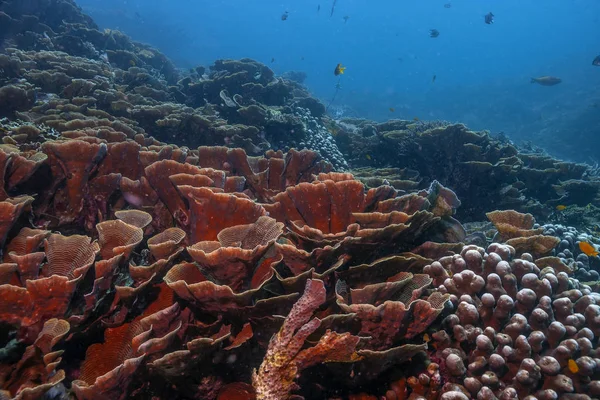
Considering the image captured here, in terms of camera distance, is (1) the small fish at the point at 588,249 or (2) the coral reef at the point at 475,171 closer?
(1) the small fish at the point at 588,249

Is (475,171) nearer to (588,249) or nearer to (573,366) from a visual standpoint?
(588,249)

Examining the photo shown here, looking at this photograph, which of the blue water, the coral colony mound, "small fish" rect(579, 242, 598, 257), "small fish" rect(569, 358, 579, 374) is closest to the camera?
the coral colony mound

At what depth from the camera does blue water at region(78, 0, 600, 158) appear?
3312 centimetres

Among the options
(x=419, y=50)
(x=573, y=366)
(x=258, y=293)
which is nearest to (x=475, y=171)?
(x=573, y=366)

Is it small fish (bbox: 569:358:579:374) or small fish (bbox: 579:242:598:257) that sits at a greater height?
small fish (bbox: 579:242:598:257)

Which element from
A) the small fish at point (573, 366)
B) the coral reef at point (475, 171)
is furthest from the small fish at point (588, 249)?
the small fish at point (573, 366)

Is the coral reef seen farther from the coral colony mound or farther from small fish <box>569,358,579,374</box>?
small fish <box>569,358,579,374</box>

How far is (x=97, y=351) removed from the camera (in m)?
1.94

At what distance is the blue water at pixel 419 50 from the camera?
33.1 meters

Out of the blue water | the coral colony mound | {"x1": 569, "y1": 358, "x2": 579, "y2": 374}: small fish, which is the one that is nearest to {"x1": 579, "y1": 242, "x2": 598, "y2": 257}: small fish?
the coral colony mound

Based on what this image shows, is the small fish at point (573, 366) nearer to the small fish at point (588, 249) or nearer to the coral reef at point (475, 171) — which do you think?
the small fish at point (588, 249)

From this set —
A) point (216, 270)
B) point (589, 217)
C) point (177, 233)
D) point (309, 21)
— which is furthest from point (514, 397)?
point (309, 21)

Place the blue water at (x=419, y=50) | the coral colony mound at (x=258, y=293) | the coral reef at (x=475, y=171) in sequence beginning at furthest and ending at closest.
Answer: the blue water at (x=419, y=50) → the coral reef at (x=475, y=171) → the coral colony mound at (x=258, y=293)

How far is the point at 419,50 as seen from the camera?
114562 millimetres
